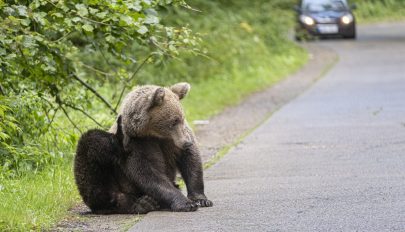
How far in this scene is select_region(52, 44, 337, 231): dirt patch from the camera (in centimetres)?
802

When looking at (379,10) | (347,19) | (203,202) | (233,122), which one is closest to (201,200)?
(203,202)

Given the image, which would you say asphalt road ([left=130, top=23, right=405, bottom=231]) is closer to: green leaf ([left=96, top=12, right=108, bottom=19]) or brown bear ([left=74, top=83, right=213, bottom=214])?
brown bear ([left=74, top=83, right=213, bottom=214])

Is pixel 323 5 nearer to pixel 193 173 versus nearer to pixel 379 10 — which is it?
pixel 379 10

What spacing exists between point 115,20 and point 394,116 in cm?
756

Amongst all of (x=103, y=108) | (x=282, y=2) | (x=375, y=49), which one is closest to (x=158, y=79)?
(x=103, y=108)

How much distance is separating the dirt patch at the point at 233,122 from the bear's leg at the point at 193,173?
0.53m

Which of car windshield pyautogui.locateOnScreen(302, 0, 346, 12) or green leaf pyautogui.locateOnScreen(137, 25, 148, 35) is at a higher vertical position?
green leaf pyautogui.locateOnScreen(137, 25, 148, 35)

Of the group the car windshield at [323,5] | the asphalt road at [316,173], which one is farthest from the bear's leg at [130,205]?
the car windshield at [323,5]

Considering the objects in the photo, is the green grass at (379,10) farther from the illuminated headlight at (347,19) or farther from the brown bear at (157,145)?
the brown bear at (157,145)

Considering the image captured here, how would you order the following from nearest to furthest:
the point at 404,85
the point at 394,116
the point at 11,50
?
the point at 11,50 < the point at 394,116 < the point at 404,85

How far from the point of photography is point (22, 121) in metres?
10.7

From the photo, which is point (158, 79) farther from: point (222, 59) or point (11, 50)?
point (11, 50)

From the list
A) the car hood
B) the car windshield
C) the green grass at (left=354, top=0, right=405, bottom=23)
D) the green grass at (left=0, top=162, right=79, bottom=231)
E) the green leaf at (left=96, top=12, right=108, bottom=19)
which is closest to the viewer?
the green grass at (left=0, top=162, right=79, bottom=231)

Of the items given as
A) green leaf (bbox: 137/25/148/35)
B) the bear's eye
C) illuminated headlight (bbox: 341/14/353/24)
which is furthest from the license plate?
the bear's eye
